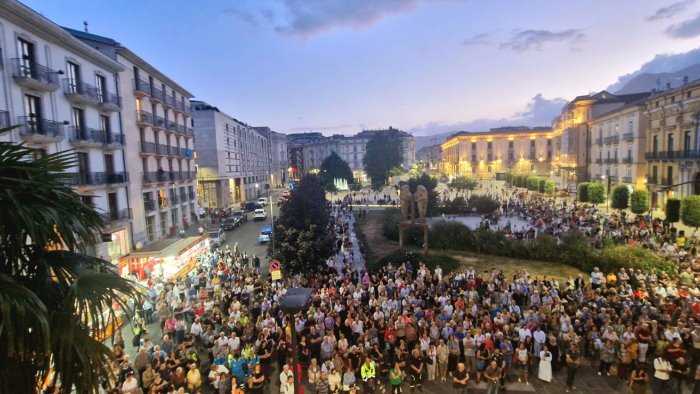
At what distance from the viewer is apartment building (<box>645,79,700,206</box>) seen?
113ft

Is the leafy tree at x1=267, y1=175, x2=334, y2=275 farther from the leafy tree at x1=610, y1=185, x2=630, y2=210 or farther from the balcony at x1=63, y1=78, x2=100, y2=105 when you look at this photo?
the leafy tree at x1=610, y1=185, x2=630, y2=210

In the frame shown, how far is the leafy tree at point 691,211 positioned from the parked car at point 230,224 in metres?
36.8

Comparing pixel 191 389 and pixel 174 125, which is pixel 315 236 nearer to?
pixel 191 389

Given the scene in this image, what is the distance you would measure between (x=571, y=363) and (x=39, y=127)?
2509cm

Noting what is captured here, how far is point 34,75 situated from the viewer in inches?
765

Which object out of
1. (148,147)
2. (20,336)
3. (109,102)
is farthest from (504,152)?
(20,336)

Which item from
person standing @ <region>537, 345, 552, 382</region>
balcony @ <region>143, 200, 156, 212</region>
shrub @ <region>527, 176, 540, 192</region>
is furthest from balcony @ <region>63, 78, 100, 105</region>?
shrub @ <region>527, 176, 540, 192</region>

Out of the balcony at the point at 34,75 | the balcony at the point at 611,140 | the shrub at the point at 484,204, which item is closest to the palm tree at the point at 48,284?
the balcony at the point at 34,75

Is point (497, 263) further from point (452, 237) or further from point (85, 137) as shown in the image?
point (85, 137)

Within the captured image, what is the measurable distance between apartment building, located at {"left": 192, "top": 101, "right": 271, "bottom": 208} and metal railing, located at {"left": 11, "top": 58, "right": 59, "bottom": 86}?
112 feet

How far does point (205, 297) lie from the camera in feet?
51.2

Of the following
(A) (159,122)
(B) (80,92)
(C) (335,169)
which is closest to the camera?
(B) (80,92)

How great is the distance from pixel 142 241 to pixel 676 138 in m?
49.3

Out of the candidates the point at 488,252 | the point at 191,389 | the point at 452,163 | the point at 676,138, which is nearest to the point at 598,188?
the point at 676,138
